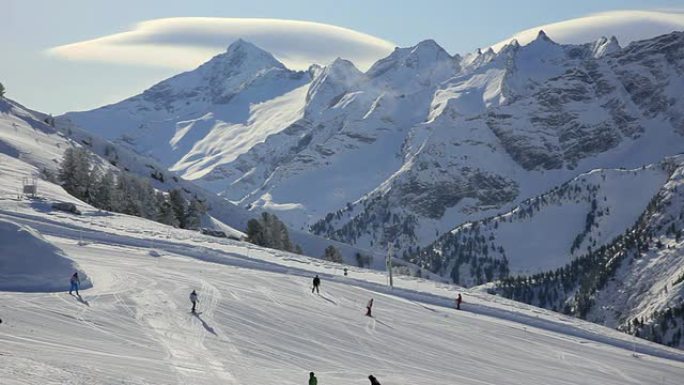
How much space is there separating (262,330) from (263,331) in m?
0.20

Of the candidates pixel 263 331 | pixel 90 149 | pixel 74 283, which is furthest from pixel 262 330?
pixel 90 149

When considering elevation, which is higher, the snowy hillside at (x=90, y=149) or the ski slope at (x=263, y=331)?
the snowy hillside at (x=90, y=149)

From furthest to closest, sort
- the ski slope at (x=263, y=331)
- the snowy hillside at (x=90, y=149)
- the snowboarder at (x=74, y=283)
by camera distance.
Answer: the snowy hillside at (x=90, y=149) → the snowboarder at (x=74, y=283) → the ski slope at (x=263, y=331)

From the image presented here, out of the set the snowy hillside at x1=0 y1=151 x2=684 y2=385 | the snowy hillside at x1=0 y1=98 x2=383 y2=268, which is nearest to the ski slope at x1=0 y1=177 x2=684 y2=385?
the snowy hillside at x1=0 y1=151 x2=684 y2=385

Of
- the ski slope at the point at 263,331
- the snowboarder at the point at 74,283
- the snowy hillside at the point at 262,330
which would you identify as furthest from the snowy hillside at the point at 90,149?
the snowboarder at the point at 74,283

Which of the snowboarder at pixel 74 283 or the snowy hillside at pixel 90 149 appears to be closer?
the snowboarder at pixel 74 283

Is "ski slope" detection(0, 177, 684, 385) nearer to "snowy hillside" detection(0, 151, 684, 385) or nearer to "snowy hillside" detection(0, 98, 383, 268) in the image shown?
"snowy hillside" detection(0, 151, 684, 385)

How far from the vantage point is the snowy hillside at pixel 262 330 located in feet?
112

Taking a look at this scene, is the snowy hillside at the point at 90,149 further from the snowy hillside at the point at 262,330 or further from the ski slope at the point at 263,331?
the snowy hillside at the point at 262,330

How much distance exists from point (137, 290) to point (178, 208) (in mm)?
74438

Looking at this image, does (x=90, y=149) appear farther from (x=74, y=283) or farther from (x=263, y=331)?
(x=263, y=331)

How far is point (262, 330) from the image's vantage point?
44.0 meters

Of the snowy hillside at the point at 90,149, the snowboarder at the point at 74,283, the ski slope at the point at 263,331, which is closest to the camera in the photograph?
the ski slope at the point at 263,331

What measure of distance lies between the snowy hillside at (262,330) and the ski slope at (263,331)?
0.12 meters
